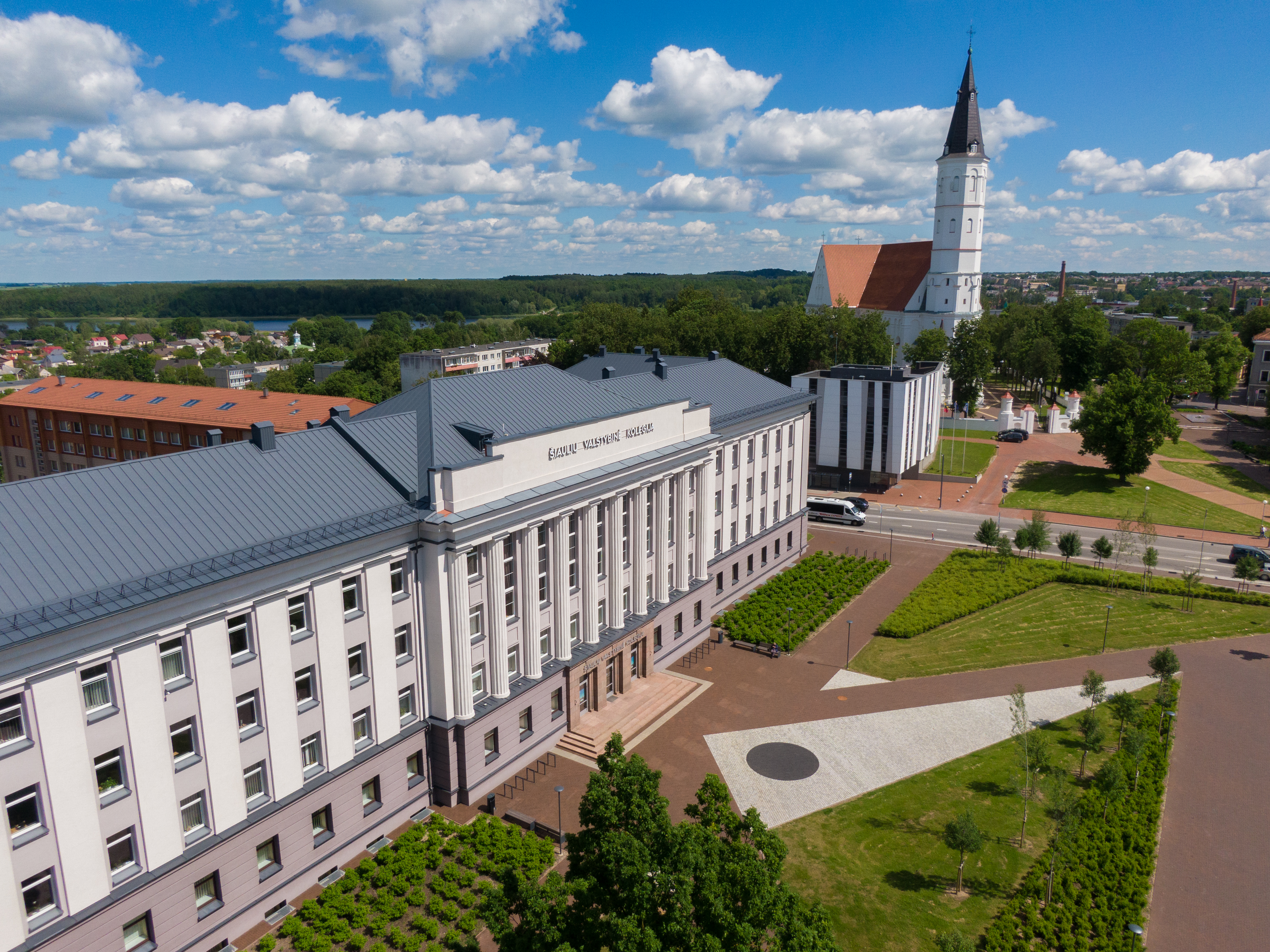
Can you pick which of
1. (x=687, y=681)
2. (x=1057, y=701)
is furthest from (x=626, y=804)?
(x=1057, y=701)

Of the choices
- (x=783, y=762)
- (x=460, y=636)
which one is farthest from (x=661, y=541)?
(x=460, y=636)

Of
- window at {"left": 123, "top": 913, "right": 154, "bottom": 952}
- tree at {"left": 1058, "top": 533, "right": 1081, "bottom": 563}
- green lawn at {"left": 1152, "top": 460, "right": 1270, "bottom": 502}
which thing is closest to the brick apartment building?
window at {"left": 123, "top": 913, "right": 154, "bottom": 952}

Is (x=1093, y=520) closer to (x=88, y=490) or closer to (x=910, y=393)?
(x=910, y=393)

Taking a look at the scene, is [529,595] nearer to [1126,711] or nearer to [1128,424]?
[1126,711]

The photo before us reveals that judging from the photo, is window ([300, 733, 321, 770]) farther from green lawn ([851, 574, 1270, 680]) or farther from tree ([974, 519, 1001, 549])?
tree ([974, 519, 1001, 549])

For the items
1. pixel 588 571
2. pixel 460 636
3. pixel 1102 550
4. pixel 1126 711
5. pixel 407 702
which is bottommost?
pixel 1126 711

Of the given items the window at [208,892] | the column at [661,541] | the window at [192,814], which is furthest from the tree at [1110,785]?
the window at [192,814]
